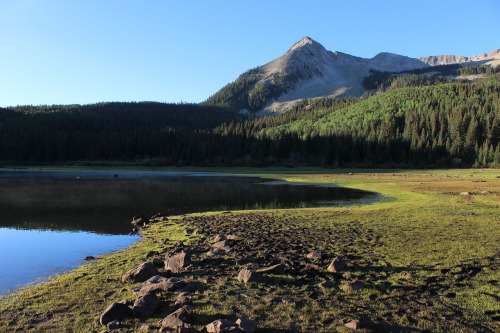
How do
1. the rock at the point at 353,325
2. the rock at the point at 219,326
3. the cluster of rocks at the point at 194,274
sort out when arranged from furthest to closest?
the cluster of rocks at the point at 194,274 → the rock at the point at 353,325 → the rock at the point at 219,326

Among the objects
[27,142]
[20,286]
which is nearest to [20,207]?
[20,286]

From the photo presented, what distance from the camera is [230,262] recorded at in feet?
41.8

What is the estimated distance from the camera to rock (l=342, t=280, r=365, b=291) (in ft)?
31.7

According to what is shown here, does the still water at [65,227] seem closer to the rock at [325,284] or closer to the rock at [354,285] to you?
the rock at [325,284]

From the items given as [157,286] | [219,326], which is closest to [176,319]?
[219,326]

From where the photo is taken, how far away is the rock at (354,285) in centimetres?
966

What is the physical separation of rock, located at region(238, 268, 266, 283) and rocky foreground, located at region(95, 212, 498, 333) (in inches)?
1.2

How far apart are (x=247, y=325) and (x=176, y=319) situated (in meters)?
1.72

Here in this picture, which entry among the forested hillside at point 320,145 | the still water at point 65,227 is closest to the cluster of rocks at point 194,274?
the still water at point 65,227

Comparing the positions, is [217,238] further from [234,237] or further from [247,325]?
[247,325]

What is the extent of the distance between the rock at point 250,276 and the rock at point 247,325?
286 cm

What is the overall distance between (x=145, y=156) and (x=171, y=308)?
165371 millimetres

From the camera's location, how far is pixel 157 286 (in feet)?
32.6

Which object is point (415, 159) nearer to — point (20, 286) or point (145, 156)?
point (145, 156)
